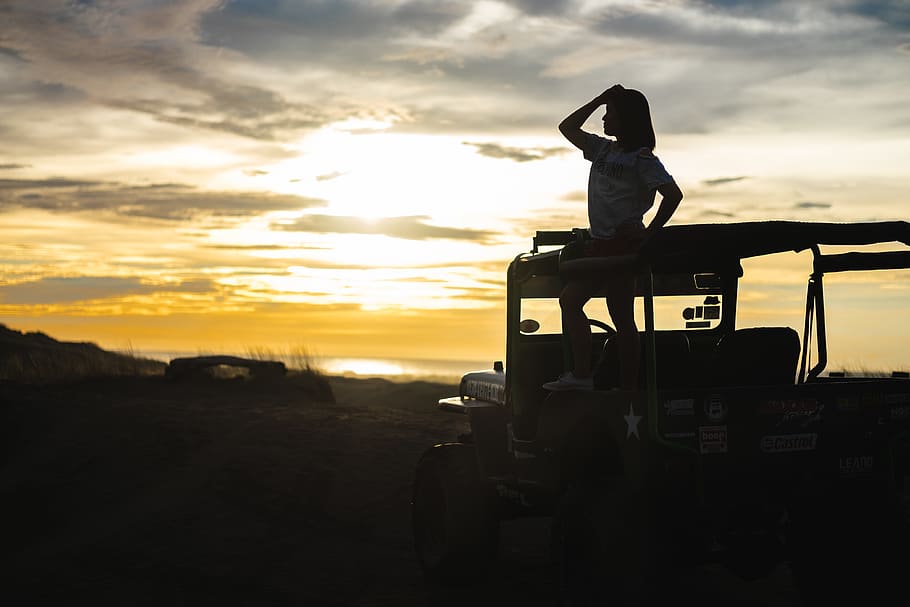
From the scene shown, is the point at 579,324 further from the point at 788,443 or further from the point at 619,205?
the point at 788,443

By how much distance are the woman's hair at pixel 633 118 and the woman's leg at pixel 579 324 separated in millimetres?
920

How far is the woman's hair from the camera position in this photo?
Result: 648 cm

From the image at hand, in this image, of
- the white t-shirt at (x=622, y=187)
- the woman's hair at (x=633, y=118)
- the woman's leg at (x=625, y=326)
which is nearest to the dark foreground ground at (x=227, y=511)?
the woman's leg at (x=625, y=326)

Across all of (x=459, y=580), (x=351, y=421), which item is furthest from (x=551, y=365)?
(x=351, y=421)

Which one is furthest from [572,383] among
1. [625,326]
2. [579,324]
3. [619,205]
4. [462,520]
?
[462,520]

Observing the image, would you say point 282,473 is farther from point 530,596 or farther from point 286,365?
point 286,365

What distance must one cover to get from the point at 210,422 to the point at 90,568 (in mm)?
6280

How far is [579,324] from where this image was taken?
6555 mm

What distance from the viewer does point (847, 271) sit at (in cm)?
672

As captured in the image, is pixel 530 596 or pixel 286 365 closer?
pixel 530 596

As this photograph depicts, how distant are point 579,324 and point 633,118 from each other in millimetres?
1313

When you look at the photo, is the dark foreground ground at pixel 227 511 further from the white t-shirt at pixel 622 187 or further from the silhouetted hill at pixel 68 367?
the silhouetted hill at pixel 68 367

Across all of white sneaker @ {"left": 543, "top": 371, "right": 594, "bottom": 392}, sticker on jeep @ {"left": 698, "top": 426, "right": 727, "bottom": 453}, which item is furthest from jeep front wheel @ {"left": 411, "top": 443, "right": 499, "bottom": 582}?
sticker on jeep @ {"left": 698, "top": 426, "right": 727, "bottom": 453}

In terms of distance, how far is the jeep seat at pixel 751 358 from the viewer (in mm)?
6418
